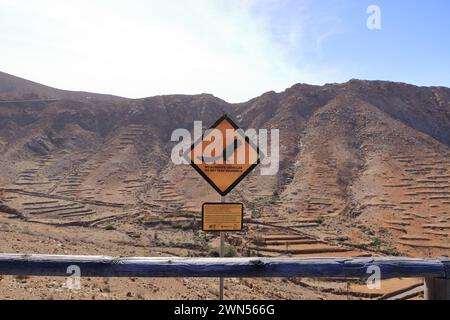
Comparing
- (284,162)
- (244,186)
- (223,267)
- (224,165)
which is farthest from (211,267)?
(284,162)

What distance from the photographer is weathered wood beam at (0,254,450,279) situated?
341 centimetres

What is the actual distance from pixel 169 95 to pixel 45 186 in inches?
1201

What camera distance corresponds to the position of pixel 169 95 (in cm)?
6606

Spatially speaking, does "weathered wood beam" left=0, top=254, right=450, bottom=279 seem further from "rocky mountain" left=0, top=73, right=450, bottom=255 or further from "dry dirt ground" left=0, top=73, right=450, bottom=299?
"rocky mountain" left=0, top=73, right=450, bottom=255

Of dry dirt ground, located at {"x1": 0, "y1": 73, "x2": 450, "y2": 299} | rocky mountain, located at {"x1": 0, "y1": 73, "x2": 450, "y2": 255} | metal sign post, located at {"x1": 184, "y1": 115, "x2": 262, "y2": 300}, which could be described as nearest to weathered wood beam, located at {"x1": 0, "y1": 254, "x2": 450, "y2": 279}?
metal sign post, located at {"x1": 184, "y1": 115, "x2": 262, "y2": 300}

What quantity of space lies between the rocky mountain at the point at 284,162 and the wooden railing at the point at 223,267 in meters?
20.5

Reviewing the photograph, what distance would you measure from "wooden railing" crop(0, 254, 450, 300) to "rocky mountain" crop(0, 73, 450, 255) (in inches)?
805

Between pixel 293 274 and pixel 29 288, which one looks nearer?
pixel 293 274

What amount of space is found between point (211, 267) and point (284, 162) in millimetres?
38961

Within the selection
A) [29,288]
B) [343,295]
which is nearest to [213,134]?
[29,288]

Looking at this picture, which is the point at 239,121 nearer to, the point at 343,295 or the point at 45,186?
the point at 45,186

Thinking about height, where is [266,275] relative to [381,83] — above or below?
below

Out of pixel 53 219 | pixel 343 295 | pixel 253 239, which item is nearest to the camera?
pixel 343 295

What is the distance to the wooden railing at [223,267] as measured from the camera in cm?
341
